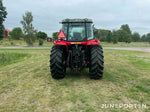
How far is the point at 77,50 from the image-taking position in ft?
16.3

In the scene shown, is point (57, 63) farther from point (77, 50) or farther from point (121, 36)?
point (121, 36)

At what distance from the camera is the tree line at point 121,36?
169ft

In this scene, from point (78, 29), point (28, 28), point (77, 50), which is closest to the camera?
point (77, 50)

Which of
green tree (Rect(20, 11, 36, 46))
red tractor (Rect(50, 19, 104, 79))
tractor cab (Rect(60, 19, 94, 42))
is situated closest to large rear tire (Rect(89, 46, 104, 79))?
red tractor (Rect(50, 19, 104, 79))

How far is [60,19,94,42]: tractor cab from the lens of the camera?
5469 mm

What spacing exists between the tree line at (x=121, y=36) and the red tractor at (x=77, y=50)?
99.7 ft

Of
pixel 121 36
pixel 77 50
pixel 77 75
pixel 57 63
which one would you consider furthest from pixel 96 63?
pixel 121 36

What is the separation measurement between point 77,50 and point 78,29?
121 centimetres

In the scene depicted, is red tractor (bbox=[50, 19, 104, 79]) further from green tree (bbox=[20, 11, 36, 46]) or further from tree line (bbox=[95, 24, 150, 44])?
tree line (bbox=[95, 24, 150, 44])

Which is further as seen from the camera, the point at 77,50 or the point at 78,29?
the point at 78,29

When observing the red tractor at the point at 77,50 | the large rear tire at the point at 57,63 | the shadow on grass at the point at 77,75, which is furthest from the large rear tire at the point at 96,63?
the large rear tire at the point at 57,63

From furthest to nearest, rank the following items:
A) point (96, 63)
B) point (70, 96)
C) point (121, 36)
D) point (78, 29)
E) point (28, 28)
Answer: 1. point (121, 36)
2. point (28, 28)
3. point (78, 29)
4. point (96, 63)
5. point (70, 96)

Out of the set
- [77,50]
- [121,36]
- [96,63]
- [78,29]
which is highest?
[121,36]

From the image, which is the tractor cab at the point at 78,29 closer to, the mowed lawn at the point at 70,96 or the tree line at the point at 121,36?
the mowed lawn at the point at 70,96
